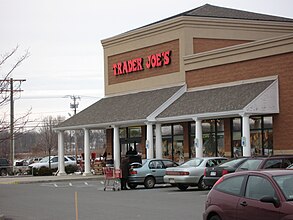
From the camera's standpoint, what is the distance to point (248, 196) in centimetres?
1176

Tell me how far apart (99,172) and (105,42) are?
952cm

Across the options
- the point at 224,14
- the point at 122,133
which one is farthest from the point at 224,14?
the point at 122,133

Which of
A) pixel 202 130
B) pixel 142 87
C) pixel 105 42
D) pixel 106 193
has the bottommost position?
pixel 106 193

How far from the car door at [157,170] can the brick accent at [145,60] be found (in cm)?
1024

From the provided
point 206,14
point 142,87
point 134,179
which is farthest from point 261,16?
point 134,179

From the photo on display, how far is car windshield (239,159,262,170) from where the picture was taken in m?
22.4

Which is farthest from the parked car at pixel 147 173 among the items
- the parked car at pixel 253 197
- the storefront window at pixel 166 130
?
the parked car at pixel 253 197

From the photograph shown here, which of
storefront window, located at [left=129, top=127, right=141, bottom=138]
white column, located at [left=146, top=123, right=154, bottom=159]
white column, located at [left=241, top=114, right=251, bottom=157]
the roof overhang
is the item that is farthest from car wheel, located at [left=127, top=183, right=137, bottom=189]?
storefront window, located at [left=129, top=127, right=141, bottom=138]

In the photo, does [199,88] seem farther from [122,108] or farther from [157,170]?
[157,170]

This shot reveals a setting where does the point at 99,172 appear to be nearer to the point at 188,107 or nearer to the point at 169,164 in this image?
the point at 188,107

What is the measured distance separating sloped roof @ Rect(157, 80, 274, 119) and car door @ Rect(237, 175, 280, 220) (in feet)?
65.6

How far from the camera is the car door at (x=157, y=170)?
3115 centimetres

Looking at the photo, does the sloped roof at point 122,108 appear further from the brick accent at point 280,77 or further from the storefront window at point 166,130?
the brick accent at point 280,77

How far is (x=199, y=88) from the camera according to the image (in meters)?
38.1
